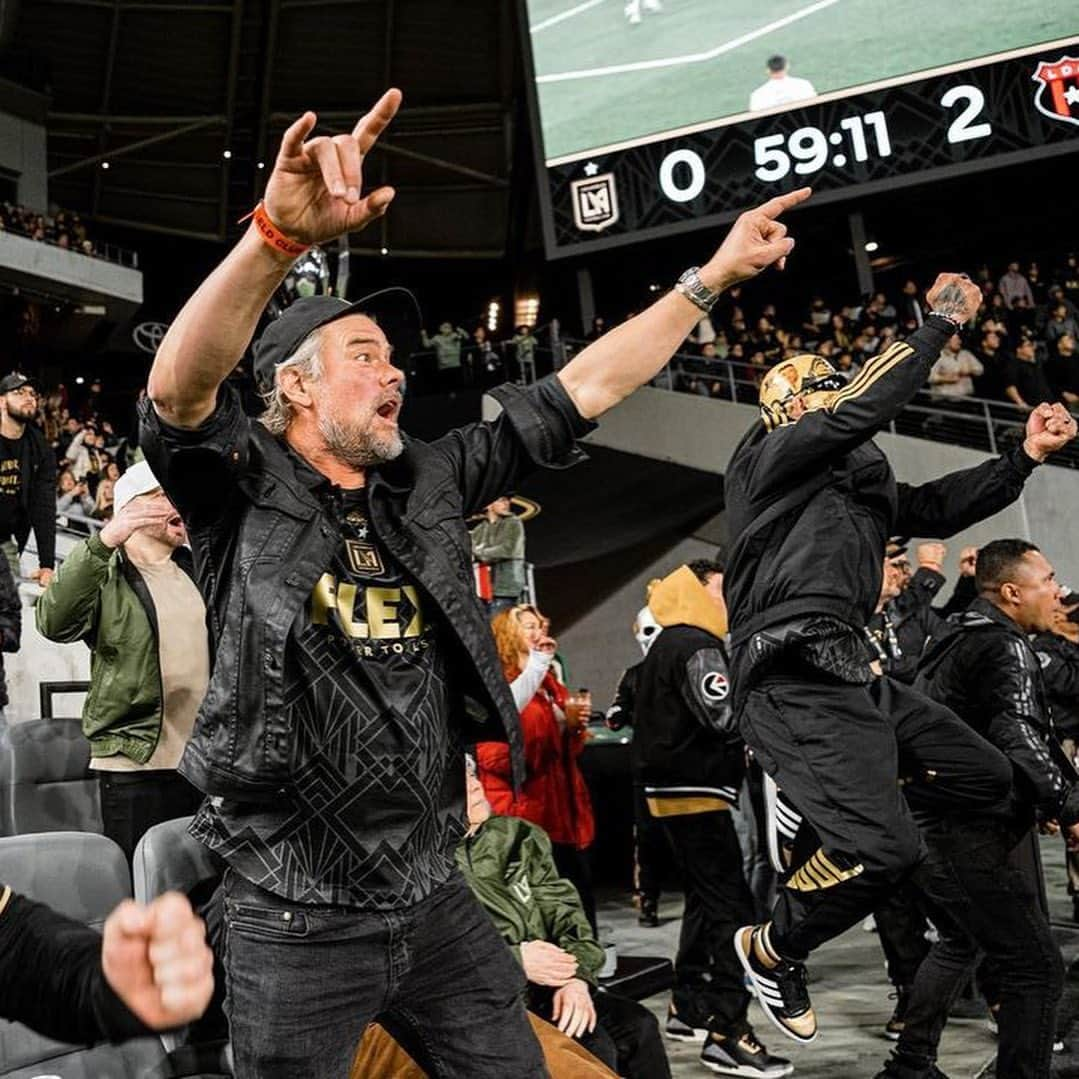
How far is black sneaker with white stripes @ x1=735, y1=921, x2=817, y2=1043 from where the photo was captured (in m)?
3.74

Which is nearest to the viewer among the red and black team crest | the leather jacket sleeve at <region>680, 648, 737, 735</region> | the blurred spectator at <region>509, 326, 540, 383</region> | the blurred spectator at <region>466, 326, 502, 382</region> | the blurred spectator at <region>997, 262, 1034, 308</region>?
the leather jacket sleeve at <region>680, 648, 737, 735</region>

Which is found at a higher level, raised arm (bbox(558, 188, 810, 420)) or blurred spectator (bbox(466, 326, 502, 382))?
blurred spectator (bbox(466, 326, 502, 382))

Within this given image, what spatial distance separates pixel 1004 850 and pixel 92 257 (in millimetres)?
18178

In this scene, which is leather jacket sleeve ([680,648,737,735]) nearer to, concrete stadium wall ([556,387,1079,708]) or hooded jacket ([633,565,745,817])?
hooded jacket ([633,565,745,817])

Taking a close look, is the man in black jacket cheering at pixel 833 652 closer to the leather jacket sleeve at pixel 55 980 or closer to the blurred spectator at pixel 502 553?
the leather jacket sleeve at pixel 55 980

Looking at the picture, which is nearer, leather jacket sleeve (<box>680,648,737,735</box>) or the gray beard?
the gray beard

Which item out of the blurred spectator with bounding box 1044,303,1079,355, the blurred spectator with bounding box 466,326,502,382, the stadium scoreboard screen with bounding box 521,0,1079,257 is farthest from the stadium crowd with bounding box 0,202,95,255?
the blurred spectator with bounding box 1044,303,1079,355

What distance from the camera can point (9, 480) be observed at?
6414mm

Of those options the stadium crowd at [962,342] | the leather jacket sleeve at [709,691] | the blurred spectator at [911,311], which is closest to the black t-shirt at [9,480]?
the leather jacket sleeve at [709,691]

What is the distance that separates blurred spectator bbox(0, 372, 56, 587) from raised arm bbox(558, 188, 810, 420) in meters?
4.50

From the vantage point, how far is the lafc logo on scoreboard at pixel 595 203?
1061 cm

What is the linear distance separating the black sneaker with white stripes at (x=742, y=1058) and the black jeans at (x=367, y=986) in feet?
7.99

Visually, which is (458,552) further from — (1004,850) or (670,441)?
(670,441)

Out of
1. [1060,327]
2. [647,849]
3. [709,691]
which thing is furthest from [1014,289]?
[709,691]
